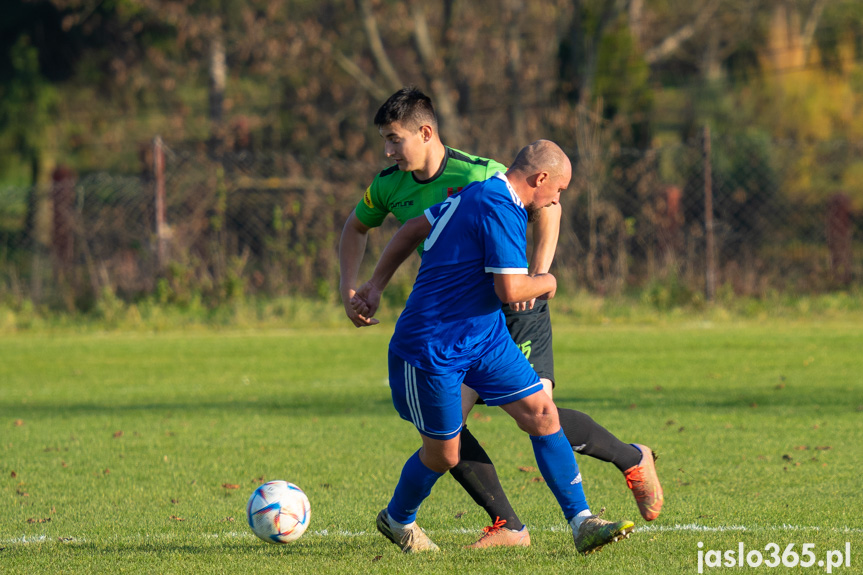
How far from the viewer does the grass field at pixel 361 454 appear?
442 cm

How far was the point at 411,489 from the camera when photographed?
440 centimetres

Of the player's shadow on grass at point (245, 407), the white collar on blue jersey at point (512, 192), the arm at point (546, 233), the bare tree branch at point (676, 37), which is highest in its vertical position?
the bare tree branch at point (676, 37)

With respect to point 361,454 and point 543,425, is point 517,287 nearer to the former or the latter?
point 543,425

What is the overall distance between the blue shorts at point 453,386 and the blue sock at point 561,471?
25cm

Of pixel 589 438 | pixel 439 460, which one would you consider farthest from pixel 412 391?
pixel 589 438

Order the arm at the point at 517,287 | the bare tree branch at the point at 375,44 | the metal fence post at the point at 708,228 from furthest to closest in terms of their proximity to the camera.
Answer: the bare tree branch at the point at 375,44
the metal fence post at the point at 708,228
the arm at the point at 517,287

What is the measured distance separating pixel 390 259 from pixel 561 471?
3.73 feet

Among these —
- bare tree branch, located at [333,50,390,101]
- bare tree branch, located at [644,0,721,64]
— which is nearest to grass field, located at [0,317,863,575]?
bare tree branch, located at [333,50,390,101]

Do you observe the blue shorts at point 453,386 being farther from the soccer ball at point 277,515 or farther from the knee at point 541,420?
the soccer ball at point 277,515

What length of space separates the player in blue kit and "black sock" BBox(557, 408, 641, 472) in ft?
1.07

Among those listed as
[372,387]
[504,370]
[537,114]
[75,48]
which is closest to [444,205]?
[504,370]

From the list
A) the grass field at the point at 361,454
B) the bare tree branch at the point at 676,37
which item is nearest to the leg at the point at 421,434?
the grass field at the point at 361,454

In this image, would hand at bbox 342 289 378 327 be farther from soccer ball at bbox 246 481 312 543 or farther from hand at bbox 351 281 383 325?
soccer ball at bbox 246 481 312 543

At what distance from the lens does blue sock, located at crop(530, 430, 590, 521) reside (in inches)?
167
